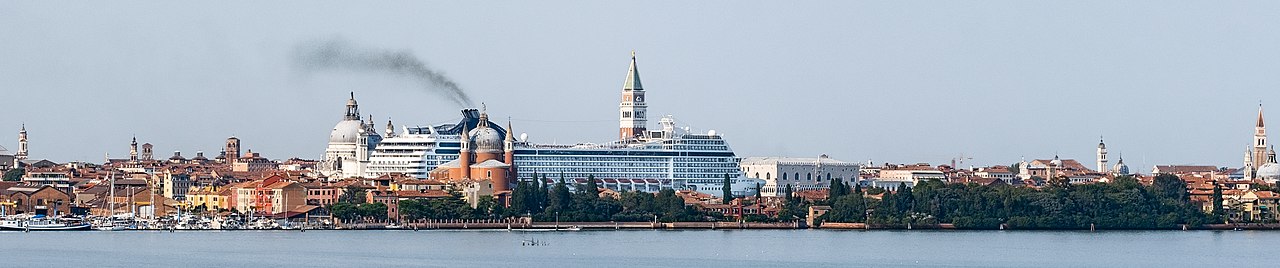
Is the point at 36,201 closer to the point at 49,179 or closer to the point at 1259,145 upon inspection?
the point at 49,179

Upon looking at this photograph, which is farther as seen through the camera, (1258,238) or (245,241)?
(1258,238)

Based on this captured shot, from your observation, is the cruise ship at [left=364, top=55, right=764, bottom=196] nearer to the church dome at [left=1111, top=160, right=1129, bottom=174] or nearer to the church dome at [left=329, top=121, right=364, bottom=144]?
the church dome at [left=329, top=121, right=364, bottom=144]

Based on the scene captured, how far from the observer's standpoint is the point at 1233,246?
62188 mm

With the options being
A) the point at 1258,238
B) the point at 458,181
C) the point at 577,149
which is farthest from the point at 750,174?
the point at 1258,238

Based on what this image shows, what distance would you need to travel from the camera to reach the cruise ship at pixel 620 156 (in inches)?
3391

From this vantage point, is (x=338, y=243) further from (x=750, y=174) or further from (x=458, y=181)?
(x=750, y=174)

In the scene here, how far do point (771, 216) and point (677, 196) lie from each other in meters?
2.37

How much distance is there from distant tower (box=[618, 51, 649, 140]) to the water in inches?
803

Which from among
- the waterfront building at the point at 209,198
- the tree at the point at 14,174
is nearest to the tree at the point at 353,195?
the waterfront building at the point at 209,198

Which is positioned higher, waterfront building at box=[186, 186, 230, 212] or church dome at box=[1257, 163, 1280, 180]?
church dome at box=[1257, 163, 1280, 180]

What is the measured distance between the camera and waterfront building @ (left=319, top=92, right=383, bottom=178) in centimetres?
8825

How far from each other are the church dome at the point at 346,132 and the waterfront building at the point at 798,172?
10.7 meters

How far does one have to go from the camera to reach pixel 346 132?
91062 mm

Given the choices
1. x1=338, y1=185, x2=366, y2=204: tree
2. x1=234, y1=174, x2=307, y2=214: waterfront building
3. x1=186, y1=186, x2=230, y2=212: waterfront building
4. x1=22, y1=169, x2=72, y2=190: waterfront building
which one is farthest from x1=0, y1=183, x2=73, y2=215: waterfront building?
x1=338, y1=185, x2=366, y2=204: tree
